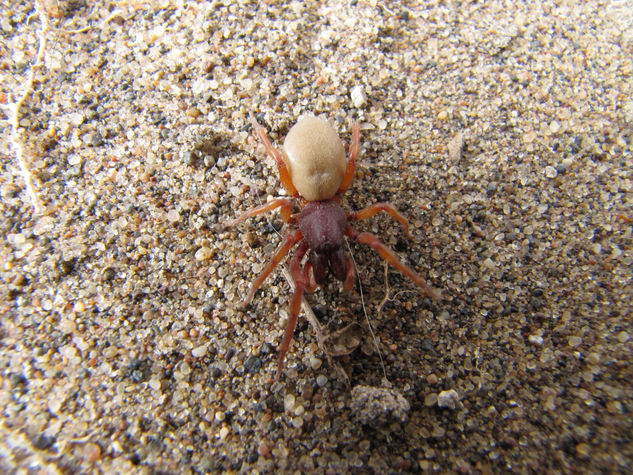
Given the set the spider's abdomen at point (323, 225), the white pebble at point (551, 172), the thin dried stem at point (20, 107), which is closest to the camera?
the spider's abdomen at point (323, 225)

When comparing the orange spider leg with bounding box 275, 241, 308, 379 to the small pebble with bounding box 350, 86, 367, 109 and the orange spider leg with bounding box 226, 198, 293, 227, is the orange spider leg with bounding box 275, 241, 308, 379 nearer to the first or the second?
the orange spider leg with bounding box 226, 198, 293, 227

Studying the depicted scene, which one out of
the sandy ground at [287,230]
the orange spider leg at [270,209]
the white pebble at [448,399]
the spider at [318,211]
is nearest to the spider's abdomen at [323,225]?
the spider at [318,211]

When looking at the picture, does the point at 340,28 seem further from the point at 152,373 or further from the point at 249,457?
the point at 249,457

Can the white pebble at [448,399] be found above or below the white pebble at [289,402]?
below

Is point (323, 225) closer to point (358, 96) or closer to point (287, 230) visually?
point (287, 230)

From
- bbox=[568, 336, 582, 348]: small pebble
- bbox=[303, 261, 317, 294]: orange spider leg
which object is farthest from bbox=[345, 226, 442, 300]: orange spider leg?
bbox=[568, 336, 582, 348]: small pebble

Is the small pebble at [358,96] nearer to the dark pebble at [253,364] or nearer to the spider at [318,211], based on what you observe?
the spider at [318,211]

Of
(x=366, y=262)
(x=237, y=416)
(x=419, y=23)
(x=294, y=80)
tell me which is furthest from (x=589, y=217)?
(x=237, y=416)

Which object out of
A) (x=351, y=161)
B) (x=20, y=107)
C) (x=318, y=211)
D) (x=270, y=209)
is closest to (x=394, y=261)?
(x=318, y=211)
